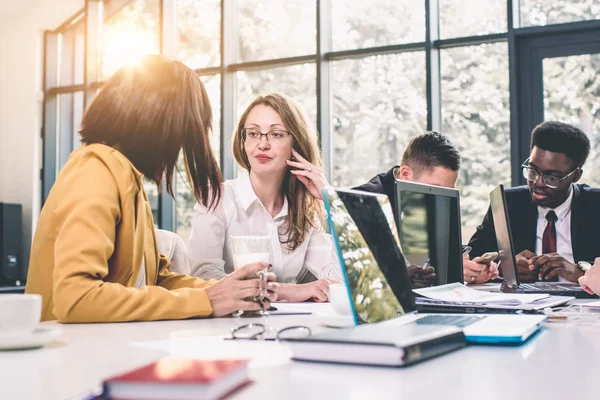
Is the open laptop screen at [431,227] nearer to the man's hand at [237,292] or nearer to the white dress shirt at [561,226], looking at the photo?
the man's hand at [237,292]

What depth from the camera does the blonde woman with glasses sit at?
2.41 metres

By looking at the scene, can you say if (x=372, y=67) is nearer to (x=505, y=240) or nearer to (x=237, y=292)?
(x=505, y=240)

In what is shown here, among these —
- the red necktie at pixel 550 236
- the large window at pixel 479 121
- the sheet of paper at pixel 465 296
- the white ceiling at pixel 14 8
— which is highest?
the white ceiling at pixel 14 8

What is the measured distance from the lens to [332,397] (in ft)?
2.29

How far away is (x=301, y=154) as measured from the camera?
8.57 feet

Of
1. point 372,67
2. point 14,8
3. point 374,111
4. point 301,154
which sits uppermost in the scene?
point 14,8

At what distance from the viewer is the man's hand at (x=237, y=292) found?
1.38 meters

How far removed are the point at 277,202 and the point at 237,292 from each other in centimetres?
124

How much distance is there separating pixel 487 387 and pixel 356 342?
166mm

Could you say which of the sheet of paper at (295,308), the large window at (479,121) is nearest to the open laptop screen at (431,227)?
the sheet of paper at (295,308)

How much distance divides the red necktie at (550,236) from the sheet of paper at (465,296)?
149 cm

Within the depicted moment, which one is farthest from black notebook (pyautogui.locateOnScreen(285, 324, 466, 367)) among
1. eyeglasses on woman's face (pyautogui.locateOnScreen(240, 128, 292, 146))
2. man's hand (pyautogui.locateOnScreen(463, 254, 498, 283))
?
eyeglasses on woman's face (pyautogui.locateOnScreen(240, 128, 292, 146))

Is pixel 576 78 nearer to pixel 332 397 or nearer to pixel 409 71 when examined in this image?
pixel 409 71

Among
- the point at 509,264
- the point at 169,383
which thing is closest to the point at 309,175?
the point at 509,264
